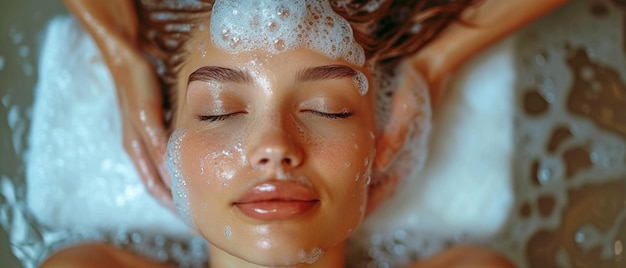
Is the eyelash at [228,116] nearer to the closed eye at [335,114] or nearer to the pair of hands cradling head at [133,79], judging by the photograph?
the closed eye at [335,114]

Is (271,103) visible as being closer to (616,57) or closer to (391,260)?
(391,260)

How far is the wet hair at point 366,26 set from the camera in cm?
118

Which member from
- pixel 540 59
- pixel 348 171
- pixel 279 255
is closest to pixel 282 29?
pixel 348 171

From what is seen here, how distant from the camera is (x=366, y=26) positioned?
3.91 ft

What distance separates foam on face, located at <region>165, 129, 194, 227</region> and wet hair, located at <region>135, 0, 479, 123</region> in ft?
0.45

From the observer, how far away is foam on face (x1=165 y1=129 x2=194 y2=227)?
1.09 m

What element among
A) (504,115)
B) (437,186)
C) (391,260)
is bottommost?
(391,260)

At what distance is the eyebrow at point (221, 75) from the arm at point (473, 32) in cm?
39

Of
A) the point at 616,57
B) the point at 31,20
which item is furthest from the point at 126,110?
the point at 616,57

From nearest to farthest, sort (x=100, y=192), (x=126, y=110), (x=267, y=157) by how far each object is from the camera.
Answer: (x=267, y=157) → (x=126, y=110) → (x=100, y=192)

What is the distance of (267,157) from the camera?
98 centimetres

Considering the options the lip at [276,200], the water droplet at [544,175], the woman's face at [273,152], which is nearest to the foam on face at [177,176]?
the woman's face at [273,152]

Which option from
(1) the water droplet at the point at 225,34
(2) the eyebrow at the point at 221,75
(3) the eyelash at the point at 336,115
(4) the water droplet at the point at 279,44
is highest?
(1) the water droplet at the point at 225,34

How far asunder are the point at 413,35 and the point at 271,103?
0.40 m
